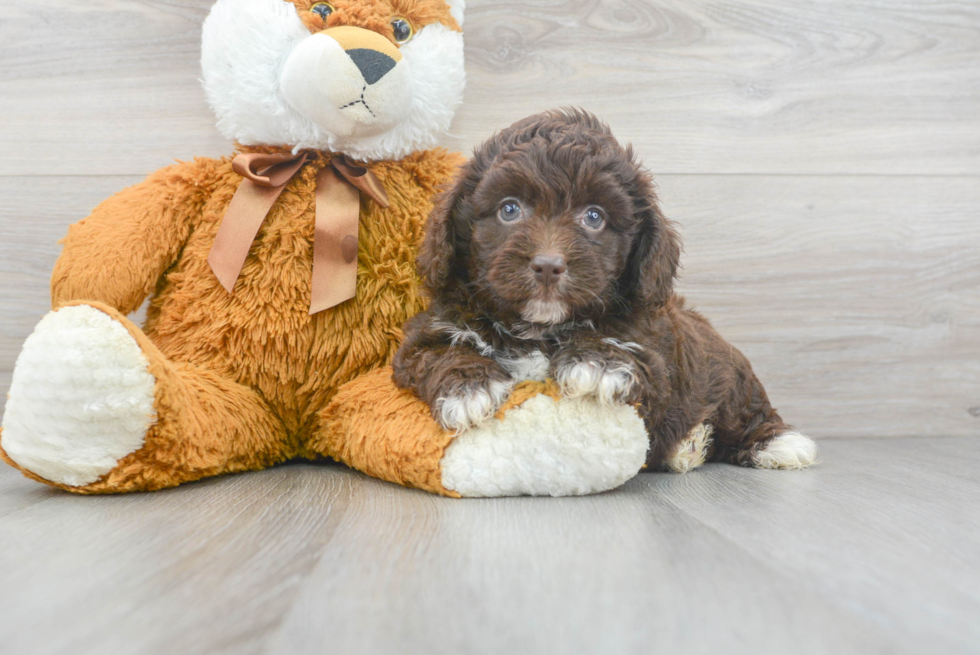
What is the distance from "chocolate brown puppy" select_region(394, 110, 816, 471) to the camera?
1.37m

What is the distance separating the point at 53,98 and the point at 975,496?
256 cm

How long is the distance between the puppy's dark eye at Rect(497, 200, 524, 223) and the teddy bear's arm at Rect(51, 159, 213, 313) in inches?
30.7

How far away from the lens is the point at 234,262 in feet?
5.43

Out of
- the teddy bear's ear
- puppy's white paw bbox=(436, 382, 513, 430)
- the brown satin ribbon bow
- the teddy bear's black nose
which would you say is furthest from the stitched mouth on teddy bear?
puppy's white paw bbox=(436, 382, 513, 430)

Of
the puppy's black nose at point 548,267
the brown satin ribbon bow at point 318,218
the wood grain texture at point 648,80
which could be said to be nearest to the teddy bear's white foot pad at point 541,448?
the puppy's black nose at point 548,267

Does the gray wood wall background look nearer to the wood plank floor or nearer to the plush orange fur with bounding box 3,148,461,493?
the plush orange fur with bounding box 3,148,461,493

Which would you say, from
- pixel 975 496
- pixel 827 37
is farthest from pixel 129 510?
pixel 827 37

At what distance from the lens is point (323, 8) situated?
1658mm

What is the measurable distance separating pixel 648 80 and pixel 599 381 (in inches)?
49.9

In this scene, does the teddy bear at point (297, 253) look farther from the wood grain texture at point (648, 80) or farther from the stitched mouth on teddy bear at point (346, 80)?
the wood grain texture at point (648, 80)

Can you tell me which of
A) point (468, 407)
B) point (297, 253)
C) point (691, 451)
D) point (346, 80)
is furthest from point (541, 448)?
point (346, 80)

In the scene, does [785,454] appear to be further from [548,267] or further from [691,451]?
[548,267]

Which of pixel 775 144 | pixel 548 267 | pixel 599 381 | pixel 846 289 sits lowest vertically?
pixel 599 381

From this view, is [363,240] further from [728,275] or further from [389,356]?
[728,275]
